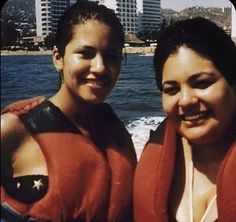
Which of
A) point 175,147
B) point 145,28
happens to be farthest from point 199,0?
point 175,147

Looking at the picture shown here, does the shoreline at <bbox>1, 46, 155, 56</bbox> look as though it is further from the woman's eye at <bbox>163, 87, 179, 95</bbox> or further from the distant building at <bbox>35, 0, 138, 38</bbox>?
the woman's eye at <bbox>163, 87, 179, 95</bbox>

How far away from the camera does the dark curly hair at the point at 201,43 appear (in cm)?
184

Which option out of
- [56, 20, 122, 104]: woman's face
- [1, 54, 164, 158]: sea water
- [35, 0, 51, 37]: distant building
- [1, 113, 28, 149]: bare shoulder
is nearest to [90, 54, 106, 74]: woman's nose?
[56, 20, 122, 104]: woman's face

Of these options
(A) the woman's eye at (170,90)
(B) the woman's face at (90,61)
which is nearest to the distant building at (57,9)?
(B) the woman's face at (90,61)

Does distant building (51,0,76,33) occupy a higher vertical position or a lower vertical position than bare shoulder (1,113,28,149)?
higher

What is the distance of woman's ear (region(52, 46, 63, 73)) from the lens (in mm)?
1839

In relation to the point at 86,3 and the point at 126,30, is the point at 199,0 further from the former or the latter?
the point at 86,3

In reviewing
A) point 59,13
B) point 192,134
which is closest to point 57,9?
point 59,13

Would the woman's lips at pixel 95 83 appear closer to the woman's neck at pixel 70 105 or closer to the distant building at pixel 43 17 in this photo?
the woman's neck at pixel 70 105

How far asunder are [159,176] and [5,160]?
1.99ft

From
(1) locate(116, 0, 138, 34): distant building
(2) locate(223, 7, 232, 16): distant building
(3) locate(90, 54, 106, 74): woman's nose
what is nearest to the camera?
(3) locate(90, 54, 106, 74): woman's nose

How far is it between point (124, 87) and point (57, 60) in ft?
0.92

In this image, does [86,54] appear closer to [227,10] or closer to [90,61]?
[90,61]

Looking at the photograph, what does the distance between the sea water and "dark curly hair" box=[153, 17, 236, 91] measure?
6 centimetres
